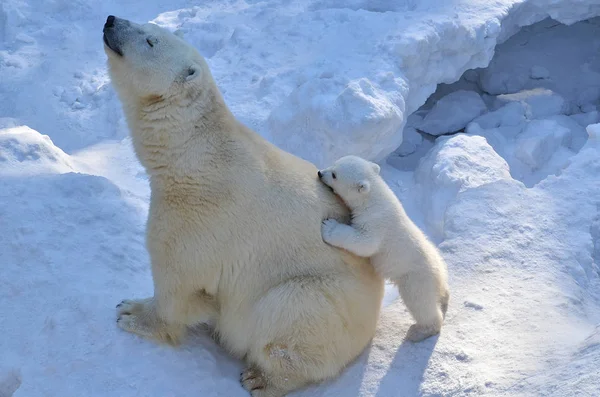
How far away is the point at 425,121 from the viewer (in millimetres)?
7086

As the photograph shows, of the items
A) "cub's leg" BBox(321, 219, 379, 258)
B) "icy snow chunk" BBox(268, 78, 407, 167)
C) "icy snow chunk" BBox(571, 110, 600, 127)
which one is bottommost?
"icy snow chunk" BBox(571, 110, 600, 127)

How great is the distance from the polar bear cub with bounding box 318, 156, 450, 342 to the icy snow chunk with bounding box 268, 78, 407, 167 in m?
2.06

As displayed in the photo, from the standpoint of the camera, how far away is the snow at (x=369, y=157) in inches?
131

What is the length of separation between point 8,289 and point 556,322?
292 centimetres

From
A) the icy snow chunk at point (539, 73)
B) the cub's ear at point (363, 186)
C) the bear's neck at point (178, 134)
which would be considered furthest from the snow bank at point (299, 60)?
the bear's neck at point (178, 134)

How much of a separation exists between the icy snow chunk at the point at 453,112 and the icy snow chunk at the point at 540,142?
64 cm

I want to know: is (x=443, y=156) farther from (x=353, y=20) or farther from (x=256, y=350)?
(x=256, y=350)

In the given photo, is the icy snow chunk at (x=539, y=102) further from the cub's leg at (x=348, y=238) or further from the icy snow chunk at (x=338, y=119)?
the cub's leg at (x=348, y=238)

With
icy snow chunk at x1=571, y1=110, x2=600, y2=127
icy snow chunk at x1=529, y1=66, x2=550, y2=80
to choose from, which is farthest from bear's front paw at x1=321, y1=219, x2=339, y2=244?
icy snow chunk at x1=529, y1=66, x2=550, y2=80

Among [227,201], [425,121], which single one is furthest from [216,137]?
[425,121]

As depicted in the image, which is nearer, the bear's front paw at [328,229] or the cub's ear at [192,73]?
the cub's ear at [192,73]

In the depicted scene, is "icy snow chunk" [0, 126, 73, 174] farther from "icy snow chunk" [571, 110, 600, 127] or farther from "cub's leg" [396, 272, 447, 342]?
"icy snow chunk" [571, 110, 600, 127]

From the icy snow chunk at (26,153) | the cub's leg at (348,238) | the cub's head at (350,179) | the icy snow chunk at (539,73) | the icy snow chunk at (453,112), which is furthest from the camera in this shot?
the icy snow chunk at (539,73)

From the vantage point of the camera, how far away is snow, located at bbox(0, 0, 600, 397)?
334 centimetres
